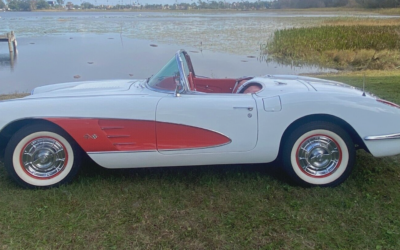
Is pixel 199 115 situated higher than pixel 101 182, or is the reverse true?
pixel 199 115

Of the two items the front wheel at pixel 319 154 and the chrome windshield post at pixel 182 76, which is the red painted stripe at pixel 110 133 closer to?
the chrome windshield post at pixel 182 76

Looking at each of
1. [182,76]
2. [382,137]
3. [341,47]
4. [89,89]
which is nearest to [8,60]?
[341,47]

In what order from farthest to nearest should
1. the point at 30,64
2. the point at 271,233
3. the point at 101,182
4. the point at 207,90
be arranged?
the point at 30,64
the point at 207,90
the point at 101,182
the point at 271,233

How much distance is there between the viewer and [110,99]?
131 inches

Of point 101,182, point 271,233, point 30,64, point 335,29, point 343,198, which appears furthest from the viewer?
point 335,29

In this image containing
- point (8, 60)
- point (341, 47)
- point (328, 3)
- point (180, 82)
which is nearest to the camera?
point (180, 82)

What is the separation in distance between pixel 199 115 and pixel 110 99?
32.2 inches

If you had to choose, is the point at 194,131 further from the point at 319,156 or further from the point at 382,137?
the point at 382,137

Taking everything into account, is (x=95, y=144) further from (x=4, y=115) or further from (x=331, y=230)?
(x=331, y=230)

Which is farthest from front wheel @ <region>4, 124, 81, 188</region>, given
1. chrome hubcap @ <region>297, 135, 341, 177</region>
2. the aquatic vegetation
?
the aquatic vegetation

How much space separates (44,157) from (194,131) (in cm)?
137

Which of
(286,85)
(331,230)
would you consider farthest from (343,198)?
(286,85)

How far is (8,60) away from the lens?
55.6 ft

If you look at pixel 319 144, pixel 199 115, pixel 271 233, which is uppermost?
pixel 199 115
